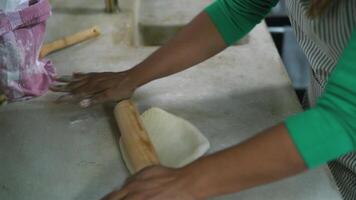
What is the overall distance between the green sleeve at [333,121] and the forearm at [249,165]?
1cm

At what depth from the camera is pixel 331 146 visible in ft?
1.68

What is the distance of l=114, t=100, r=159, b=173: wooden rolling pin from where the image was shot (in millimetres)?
680

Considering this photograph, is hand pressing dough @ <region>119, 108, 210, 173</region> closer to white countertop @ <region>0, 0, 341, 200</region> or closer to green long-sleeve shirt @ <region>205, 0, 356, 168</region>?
white countertop @ <region>0, 0, 341, 200</region>

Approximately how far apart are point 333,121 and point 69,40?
2.14ft

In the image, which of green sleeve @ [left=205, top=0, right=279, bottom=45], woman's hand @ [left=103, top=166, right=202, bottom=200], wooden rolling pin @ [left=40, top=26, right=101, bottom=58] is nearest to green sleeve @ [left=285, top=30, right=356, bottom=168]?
woman's hand @ [left=103, top=166, right=202, bottom=200]

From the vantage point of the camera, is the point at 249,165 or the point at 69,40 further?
the point at 69,40

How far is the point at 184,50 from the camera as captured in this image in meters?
0.83

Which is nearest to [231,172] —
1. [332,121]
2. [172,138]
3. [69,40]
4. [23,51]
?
[332,121]

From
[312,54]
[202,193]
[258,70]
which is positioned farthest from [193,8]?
[202,193]

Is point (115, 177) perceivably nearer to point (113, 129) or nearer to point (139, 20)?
point (113, 129)

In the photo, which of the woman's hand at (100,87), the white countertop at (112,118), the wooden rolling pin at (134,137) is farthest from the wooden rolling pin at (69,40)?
the wooden rolling pin at (134,137)

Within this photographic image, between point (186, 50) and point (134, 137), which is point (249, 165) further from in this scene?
point (186, 50)

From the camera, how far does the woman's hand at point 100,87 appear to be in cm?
83

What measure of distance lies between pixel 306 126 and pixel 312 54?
286mm
